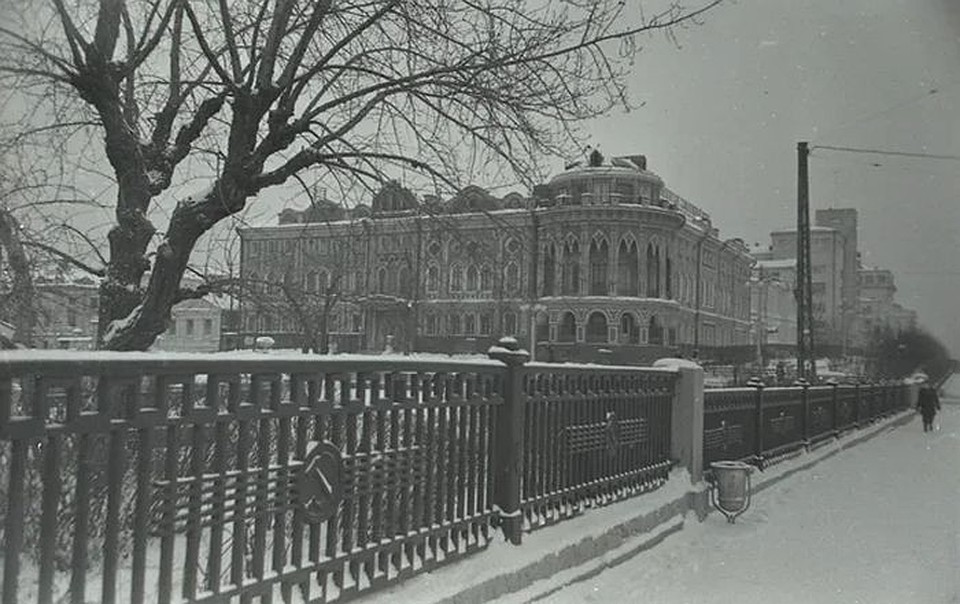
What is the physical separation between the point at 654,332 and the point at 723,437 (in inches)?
241

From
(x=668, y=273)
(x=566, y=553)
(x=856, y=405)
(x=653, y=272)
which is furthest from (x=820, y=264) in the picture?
(x=566, y=553)

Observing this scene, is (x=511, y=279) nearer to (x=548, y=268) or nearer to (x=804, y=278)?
(x=548, y=268)

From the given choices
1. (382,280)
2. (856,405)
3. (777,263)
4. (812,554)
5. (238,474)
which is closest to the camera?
(238,474)

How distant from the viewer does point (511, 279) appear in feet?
33.8

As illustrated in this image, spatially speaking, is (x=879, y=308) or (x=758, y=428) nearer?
(x=758, y=428)

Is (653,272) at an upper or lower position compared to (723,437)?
upper

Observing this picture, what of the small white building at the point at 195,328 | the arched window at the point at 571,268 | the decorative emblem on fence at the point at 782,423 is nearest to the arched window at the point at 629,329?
the arched window at the point at 571,268

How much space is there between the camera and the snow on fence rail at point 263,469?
2.73 m

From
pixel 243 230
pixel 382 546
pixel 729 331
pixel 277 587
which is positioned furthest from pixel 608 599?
pixel 729 331

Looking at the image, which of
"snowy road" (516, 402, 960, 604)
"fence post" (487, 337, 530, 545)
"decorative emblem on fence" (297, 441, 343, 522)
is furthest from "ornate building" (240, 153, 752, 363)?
"decorative emblem on fence" (297, 441, 343, 522)

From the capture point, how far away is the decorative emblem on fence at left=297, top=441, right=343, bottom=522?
371 centimetres

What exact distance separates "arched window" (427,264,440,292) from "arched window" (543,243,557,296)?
Answer: 143 cm

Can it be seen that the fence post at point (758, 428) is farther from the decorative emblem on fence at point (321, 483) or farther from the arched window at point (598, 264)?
the decorative emblem on fence at point (321, 483)

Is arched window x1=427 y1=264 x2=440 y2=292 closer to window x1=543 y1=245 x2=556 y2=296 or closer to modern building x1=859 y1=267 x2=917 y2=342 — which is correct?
window x1=543 y1=245 x2=556 y2=296
